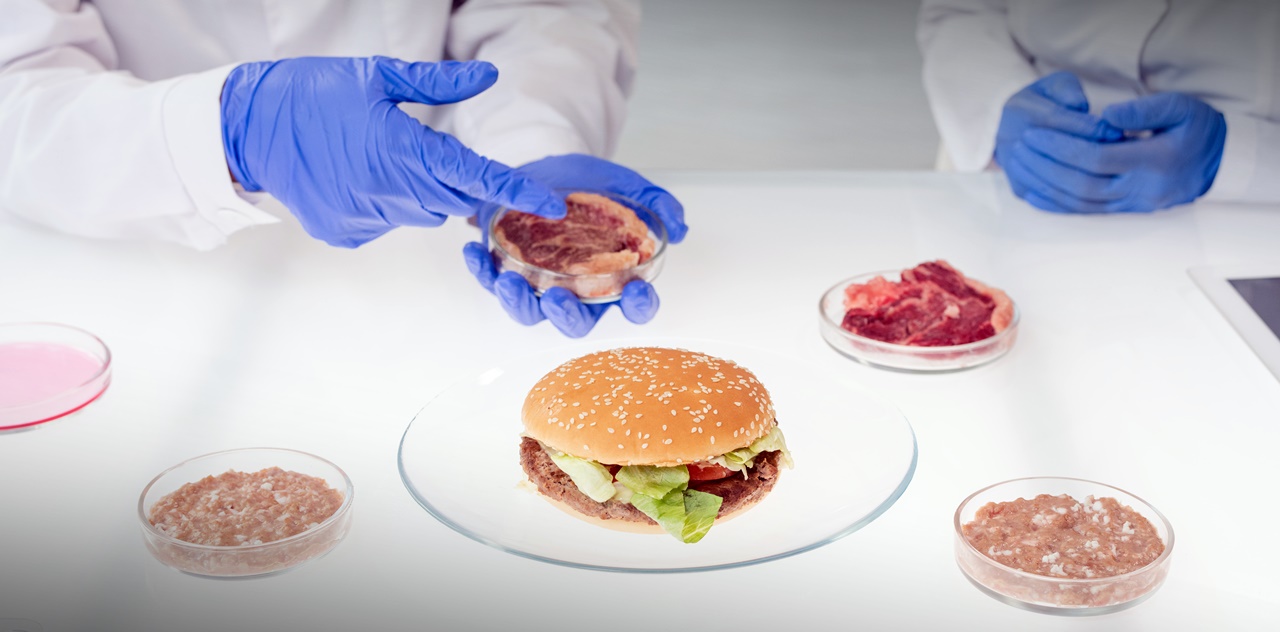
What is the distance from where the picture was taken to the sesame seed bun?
116 centimetres

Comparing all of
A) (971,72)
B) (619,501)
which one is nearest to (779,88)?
(971,72)

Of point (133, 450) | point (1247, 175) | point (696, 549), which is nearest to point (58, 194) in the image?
point (133, 450)

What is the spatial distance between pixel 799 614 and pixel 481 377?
1.74 feet

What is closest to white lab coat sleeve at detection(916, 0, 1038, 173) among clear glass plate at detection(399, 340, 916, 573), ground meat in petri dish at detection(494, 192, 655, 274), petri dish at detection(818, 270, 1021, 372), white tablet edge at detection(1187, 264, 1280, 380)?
white tablet edge at detection(1187, 264, 1280, 380)

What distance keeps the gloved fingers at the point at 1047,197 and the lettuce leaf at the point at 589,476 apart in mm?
1172

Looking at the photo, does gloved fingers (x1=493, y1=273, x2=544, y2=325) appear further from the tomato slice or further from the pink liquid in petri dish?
the pink liquid in petri dish

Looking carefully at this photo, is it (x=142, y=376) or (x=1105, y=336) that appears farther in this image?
(x=1105, y=336)

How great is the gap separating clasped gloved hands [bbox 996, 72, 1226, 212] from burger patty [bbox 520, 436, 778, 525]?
3.34 feet

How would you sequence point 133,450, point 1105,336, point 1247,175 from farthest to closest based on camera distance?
1. point 1247,175
2. point 1105,336
3. point 133,450

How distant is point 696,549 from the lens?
109 cm

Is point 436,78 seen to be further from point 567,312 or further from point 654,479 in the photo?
point 654,479

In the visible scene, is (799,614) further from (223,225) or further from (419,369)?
(223,225)

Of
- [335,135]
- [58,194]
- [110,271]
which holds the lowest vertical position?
[110,271]

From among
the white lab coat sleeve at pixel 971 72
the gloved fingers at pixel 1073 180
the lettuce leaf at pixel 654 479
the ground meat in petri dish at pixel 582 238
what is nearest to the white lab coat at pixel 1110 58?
the white lab coat sleeve at pixel 971 72
